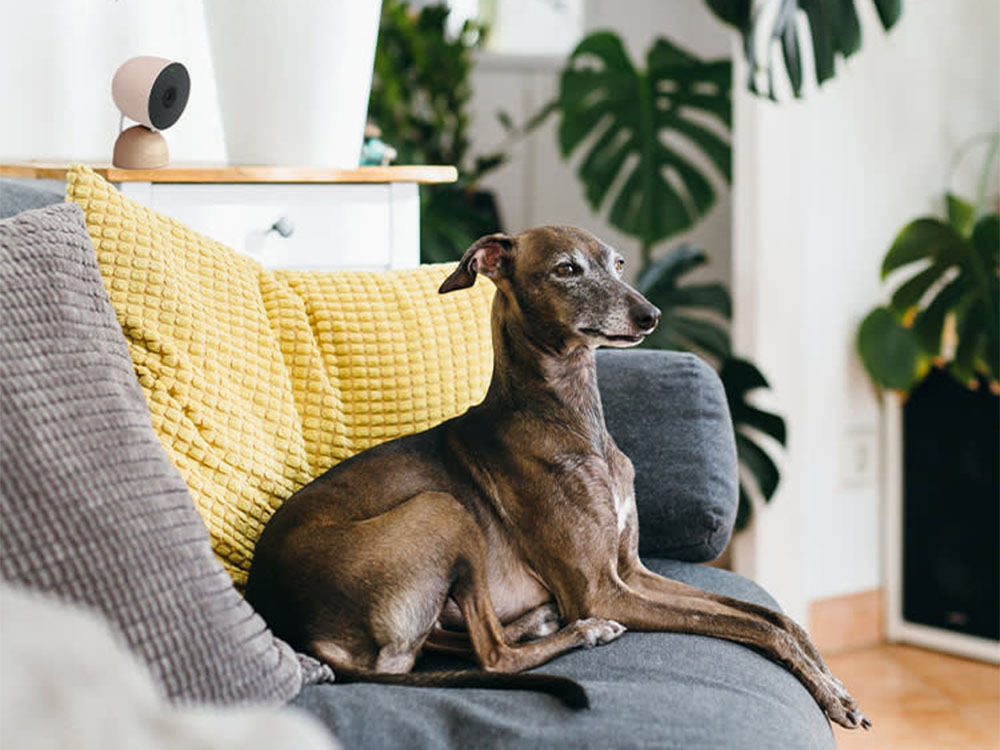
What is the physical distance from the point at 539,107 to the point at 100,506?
3468mm

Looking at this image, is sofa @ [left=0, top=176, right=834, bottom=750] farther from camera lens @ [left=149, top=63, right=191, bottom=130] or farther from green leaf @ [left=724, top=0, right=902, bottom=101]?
green leaf @ [left=724, top=0, right=902, bottom=101]

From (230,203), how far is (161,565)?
1088 mm

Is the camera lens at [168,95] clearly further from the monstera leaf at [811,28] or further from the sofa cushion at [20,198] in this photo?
the monstera leaf at [811,28]

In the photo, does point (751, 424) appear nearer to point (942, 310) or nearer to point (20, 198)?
point (942, 310)

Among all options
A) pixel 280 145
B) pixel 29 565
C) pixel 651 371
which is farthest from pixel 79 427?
pixel 280 145

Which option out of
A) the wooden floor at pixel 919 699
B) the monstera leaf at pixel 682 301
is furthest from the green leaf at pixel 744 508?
the wooden floor at pixel 919 699

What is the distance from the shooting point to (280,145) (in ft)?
7.21

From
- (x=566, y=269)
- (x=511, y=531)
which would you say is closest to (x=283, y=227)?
(x=566, y=269)

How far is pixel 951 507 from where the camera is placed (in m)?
3.23

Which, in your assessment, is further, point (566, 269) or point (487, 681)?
point (566, 269)

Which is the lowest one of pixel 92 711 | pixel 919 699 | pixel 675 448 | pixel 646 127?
pixel 919 699

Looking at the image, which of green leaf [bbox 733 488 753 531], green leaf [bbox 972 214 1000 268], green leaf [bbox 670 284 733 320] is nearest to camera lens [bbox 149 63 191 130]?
green leaf [bbox 670 284 733 320]

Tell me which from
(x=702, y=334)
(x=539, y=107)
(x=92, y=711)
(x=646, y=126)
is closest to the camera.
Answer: (x=92, y=711)

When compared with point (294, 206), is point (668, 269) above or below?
below
